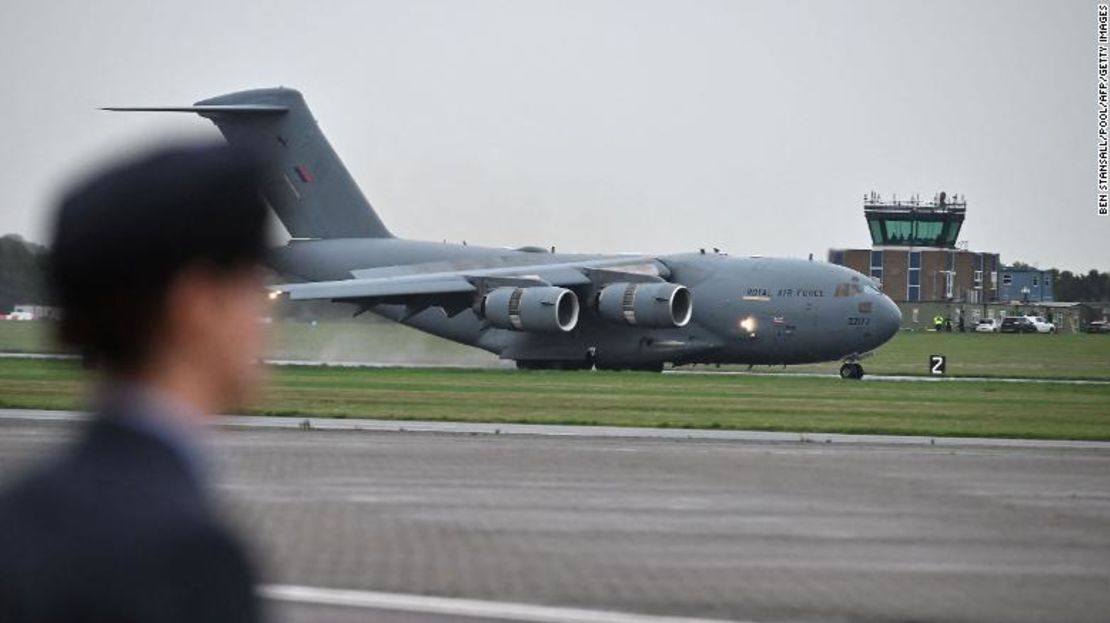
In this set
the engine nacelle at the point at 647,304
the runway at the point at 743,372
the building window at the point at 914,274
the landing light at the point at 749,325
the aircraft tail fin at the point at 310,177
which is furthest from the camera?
the building window at the point at 914,274

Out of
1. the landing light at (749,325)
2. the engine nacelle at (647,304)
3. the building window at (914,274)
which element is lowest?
the landing light at (749,325)

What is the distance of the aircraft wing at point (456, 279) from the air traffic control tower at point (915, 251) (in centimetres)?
7325

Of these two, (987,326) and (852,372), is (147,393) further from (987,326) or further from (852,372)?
(987,326)

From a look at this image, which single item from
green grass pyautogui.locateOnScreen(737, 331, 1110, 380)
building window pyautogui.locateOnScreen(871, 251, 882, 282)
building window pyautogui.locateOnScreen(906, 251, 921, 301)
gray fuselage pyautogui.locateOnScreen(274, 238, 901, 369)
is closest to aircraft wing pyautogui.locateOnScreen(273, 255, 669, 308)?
gray fuselage pyautogui.locateOnScreen(274, 238, 901, 369)

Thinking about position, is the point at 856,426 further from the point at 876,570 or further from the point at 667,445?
the point at 876,570

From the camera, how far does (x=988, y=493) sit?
19188 millimetres

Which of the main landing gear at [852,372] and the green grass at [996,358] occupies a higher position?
the main landing gear at [852,372]

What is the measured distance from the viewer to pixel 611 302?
167 feet

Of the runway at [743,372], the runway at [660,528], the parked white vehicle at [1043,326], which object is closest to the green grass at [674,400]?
the runway at [743,372]

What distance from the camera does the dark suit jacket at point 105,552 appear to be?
2.50 m

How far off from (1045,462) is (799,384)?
21658mm

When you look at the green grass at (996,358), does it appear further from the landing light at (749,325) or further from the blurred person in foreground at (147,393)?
the blurred person in foreground at (147,393)

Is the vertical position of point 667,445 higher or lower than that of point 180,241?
lower

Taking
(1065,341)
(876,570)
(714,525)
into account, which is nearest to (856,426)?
(714,525)
